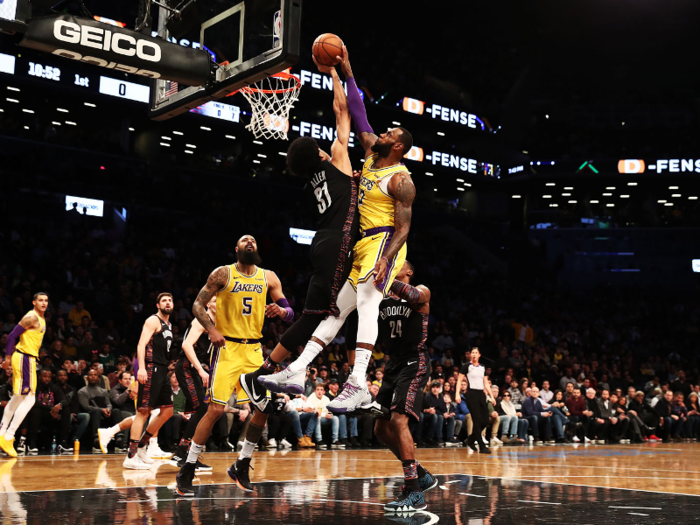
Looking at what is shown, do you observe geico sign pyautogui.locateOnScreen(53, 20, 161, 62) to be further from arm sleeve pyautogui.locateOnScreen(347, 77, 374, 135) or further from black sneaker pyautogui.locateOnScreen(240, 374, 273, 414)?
black sneaker pyautogui.locateOnScreen(240, 374, 273, 414)

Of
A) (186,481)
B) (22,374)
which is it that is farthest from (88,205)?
(186,481)

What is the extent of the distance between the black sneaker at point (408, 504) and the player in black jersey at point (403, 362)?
34cm

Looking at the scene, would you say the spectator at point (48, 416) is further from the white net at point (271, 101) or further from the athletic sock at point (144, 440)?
the white net at point (271, 101)

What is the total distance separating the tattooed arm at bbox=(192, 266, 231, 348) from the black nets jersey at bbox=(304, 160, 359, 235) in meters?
1.64

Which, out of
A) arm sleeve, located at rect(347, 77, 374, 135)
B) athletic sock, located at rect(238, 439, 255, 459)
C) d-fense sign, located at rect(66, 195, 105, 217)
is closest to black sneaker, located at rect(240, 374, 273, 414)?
athletic sock, located at rect(238, 439, 255, 459)

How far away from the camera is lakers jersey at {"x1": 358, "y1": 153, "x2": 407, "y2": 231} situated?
580 cm

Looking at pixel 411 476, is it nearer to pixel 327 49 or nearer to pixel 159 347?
pixel 327 49

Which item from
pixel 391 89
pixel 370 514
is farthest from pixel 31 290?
pixel 391 89

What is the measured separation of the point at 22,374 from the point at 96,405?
184 cm

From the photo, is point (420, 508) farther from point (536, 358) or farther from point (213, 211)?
point (213, 211)

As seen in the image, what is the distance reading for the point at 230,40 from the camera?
738cm

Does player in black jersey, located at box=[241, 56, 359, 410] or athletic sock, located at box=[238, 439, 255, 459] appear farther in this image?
athletic sock, located at box=[238, 439, 255, 459]

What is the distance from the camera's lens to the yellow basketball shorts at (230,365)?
7316mm

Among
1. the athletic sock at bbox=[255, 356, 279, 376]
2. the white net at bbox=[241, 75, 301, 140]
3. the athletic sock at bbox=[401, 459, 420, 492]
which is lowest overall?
the athletic sock at bbox=[401, 459, 420, 492]
